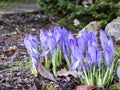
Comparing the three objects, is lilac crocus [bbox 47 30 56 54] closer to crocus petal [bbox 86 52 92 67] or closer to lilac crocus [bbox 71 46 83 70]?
lilac crocus [bbox 71 46 83 70]

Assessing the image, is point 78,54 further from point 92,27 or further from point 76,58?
point 92,27

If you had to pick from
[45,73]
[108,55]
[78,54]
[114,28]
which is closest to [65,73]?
[45,73]

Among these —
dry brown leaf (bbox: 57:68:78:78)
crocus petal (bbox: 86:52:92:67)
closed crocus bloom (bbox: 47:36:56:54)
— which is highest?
closed crocus bloom (bbox: 47:36:56:54)

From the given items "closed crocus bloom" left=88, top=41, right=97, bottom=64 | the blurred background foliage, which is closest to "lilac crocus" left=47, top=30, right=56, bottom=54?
"closed crocus bloom" left=88, top=41, right=97, bottom=64

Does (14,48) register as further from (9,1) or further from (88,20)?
(9,1)

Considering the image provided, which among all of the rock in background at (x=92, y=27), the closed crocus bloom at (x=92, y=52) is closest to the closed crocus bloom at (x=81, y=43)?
the closed crocus bloom at (x=92, y=52)

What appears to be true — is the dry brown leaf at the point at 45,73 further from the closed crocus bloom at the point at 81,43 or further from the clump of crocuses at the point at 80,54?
the closed crocus bloom at the point at 81,43

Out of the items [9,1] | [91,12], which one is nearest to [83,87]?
[91,12]
